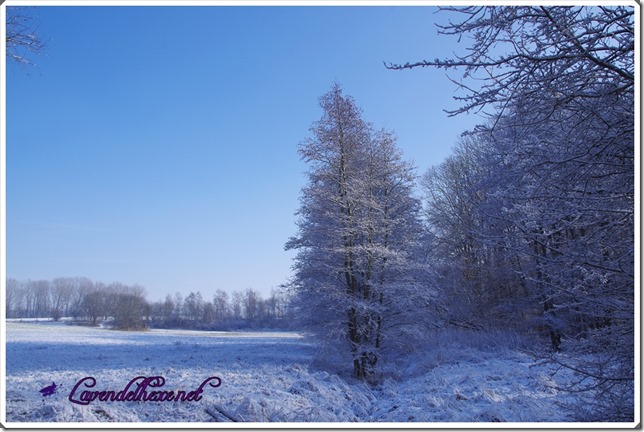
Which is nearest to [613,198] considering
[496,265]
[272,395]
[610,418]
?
[610,418]

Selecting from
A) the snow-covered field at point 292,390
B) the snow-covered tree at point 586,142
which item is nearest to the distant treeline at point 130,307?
the snow-covered field at point 292,390

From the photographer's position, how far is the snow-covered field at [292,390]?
485cm

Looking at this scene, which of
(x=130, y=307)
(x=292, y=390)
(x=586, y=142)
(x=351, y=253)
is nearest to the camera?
(x=586, y=142)

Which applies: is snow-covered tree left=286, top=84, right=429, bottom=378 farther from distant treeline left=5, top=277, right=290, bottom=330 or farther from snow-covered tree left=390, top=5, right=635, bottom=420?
snow-covered tree left=390, top=5, right=635, bottom=420

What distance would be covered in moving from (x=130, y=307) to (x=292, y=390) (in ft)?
34.0

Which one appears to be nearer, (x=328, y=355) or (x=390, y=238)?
(x=328, y=355)

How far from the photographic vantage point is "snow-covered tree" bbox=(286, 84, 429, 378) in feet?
35.2

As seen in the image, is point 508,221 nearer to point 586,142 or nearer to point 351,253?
point 586,142

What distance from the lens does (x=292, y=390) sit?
7.11m

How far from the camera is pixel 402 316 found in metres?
11.5

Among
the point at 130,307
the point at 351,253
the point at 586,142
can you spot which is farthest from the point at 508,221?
Answer: the point at 130,307

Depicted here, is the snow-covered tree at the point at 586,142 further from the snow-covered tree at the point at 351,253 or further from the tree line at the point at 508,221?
the snow-covered tree at the point at 351,253

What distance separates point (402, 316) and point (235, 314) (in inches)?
724

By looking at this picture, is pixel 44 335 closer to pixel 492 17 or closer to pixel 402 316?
pixel 402 316
